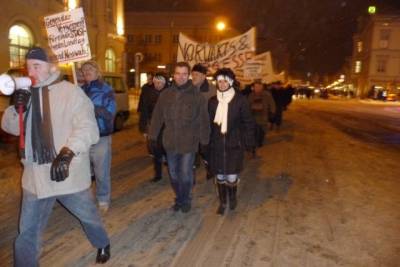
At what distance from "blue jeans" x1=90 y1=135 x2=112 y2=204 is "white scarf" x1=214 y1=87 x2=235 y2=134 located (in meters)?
1.49

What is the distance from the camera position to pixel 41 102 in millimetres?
3318

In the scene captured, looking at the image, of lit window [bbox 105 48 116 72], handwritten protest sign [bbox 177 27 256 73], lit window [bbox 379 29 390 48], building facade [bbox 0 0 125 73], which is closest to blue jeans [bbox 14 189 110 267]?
handwritten protest sign [bbox 177 27 256 73]

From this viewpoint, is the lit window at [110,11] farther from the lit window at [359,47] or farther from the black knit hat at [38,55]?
the lit window at [359,47]

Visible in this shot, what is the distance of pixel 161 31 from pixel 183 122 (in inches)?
2547

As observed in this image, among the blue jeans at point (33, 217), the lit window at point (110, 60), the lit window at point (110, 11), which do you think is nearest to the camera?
the blue jeans at point (33, 217)

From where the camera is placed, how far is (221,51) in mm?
10945

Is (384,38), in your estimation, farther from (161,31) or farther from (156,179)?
(156,179)

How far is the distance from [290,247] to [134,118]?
48.5ft

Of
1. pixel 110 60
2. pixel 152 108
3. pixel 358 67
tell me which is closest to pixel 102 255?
pixel 152 108

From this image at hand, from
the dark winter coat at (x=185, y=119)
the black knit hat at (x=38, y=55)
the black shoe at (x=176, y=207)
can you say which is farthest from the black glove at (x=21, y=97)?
the black shoe at (x=176, y=207)

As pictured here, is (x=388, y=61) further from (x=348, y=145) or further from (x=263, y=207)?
(x=263, y=207)

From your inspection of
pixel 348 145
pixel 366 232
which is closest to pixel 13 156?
pixel 366 232

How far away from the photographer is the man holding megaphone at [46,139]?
3291mm

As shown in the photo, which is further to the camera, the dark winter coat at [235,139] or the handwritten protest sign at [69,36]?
the handwritten protest sign at [69,36]
